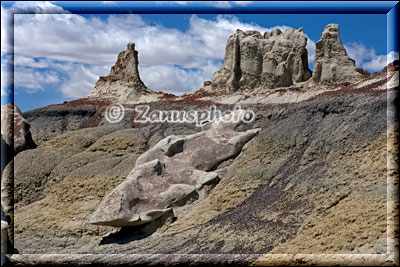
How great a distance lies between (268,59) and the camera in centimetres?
→ 4228

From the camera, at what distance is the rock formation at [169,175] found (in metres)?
18.8

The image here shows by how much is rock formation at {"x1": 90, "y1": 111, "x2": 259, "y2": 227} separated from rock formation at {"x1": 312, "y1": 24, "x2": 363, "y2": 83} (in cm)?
1559

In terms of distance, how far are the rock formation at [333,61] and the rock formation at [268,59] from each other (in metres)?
3.21

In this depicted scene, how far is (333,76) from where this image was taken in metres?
38.0

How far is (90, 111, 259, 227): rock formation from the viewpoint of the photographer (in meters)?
18.8
